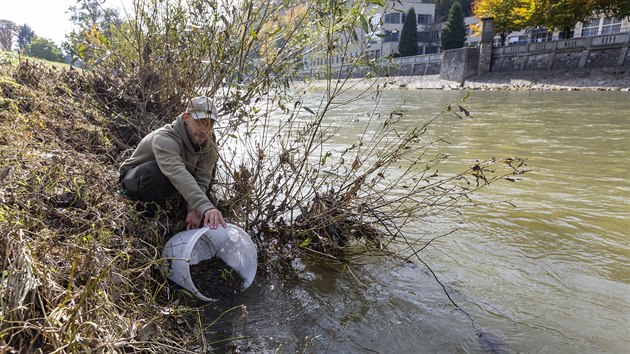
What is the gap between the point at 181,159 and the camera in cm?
300

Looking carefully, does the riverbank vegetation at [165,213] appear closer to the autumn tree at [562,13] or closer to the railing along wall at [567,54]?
the railing along wall at [567,54]

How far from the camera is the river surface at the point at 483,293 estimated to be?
2.76 metres

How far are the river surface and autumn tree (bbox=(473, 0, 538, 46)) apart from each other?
32.8 meters

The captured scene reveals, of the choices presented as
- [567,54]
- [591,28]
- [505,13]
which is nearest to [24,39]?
[567,54]

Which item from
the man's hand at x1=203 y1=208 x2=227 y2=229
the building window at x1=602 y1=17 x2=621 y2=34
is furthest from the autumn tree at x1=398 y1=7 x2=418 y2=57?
the man's hand at x1=203 y1=208 x2=227 y2=229

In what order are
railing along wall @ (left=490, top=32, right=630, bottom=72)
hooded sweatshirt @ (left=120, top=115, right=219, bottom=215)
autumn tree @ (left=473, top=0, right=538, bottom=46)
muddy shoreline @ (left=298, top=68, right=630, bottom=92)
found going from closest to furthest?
hooded sweatshirt @ (left=120, top=115, right=219, bottom=215), muddy shoreline @ (left=298, top=68, right=630, bottom=92), railing along wall @ (left=490, top=32, right=630, bottom=72), autumn tree @ (left=473, top=0, right=538, bottom=46)

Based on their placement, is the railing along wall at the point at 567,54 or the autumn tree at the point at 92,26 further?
the railing along wall at the point at 567,54

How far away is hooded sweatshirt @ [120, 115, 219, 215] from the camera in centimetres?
286

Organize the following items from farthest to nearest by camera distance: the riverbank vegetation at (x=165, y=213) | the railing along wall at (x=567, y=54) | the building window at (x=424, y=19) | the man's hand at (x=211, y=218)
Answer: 1. the building window at (x=424, y=19)
2. the railing along wall at (x=567, y=54)
3. the man's hand at (x=211, y=218)
4. the riverbank vegetation at (x=165, y=213)

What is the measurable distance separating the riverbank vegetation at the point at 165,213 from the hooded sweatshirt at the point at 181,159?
0.36 m

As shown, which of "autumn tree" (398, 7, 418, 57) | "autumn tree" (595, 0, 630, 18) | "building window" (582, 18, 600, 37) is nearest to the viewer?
"autumn tree" (595, 0, 630, 18)

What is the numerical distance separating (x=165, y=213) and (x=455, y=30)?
46843 mm

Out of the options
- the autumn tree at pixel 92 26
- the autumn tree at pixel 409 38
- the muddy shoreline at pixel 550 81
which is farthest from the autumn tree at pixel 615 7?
the autumn tree at pixel 92 26

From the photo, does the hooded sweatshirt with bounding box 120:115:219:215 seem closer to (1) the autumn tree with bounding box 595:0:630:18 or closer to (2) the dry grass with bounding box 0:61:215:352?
(2) the dry grass with bounding box 0:61:215:352
